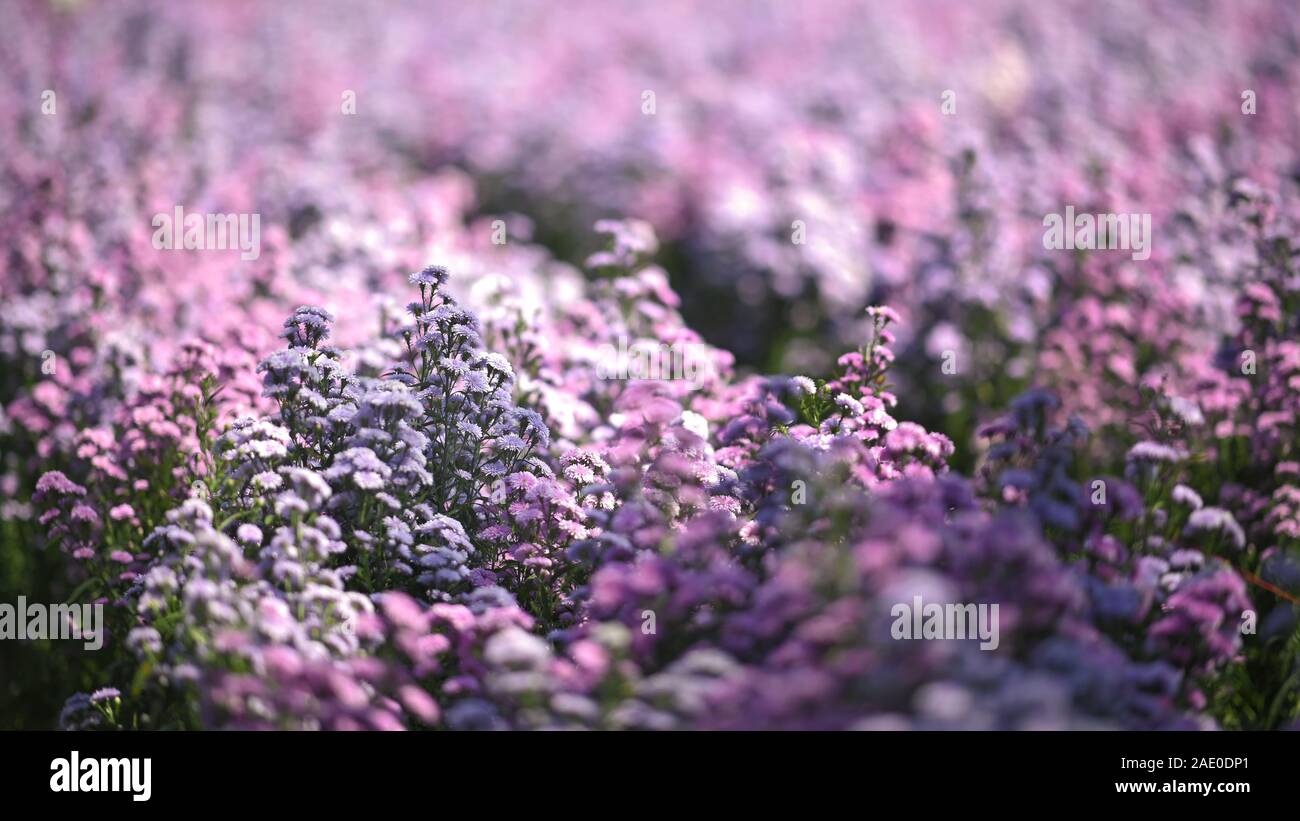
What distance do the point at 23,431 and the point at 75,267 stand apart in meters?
1.87

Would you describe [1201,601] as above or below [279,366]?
below

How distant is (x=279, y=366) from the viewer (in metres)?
4.88

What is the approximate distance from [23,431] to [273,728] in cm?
440

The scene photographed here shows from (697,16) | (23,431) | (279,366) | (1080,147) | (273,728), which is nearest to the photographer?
(273,728)

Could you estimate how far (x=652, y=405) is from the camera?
17.5 feet

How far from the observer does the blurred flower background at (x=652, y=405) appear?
3.66 m

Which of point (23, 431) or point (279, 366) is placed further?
point (23, 431)

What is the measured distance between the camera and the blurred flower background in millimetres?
3660

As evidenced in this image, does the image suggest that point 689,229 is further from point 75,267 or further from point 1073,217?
point 75,267
